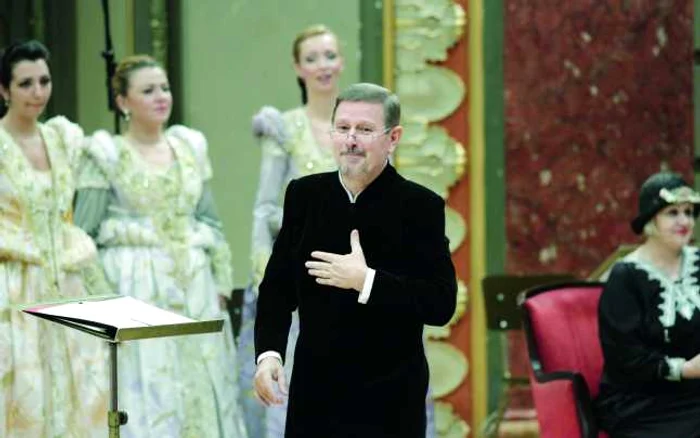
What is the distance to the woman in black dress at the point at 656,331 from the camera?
593 centimetres

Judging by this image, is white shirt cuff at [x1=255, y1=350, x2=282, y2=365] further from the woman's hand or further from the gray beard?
the woman's hand

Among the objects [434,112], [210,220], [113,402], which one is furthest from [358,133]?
[434,112]

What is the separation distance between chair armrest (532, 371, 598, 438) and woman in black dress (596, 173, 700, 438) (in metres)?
0.11

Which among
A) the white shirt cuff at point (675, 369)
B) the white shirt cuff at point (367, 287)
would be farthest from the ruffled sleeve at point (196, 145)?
the white shirt cuff at point (367, 287)

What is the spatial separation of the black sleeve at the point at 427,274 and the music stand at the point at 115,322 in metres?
0.58

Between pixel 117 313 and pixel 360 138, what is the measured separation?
0.87 m

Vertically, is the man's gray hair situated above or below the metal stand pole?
above

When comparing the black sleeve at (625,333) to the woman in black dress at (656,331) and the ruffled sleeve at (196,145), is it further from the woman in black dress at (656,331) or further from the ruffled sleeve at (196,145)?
the ruffled sleeve at (196,145)

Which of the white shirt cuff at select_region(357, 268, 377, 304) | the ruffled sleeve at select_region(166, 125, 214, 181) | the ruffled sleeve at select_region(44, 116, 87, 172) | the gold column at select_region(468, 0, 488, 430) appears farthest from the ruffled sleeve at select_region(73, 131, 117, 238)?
the white shirt cuff at select_region(357, 268, 377, 304)

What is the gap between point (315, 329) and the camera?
13.5 feet

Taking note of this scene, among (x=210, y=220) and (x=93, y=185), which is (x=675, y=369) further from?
(x=93, y=185)

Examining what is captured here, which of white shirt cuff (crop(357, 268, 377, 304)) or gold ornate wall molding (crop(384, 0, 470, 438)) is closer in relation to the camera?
white shirt cuff (crop(357, 268, 377, 304))

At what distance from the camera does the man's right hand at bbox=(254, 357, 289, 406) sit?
408 centimetres

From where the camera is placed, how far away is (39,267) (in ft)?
20.3
